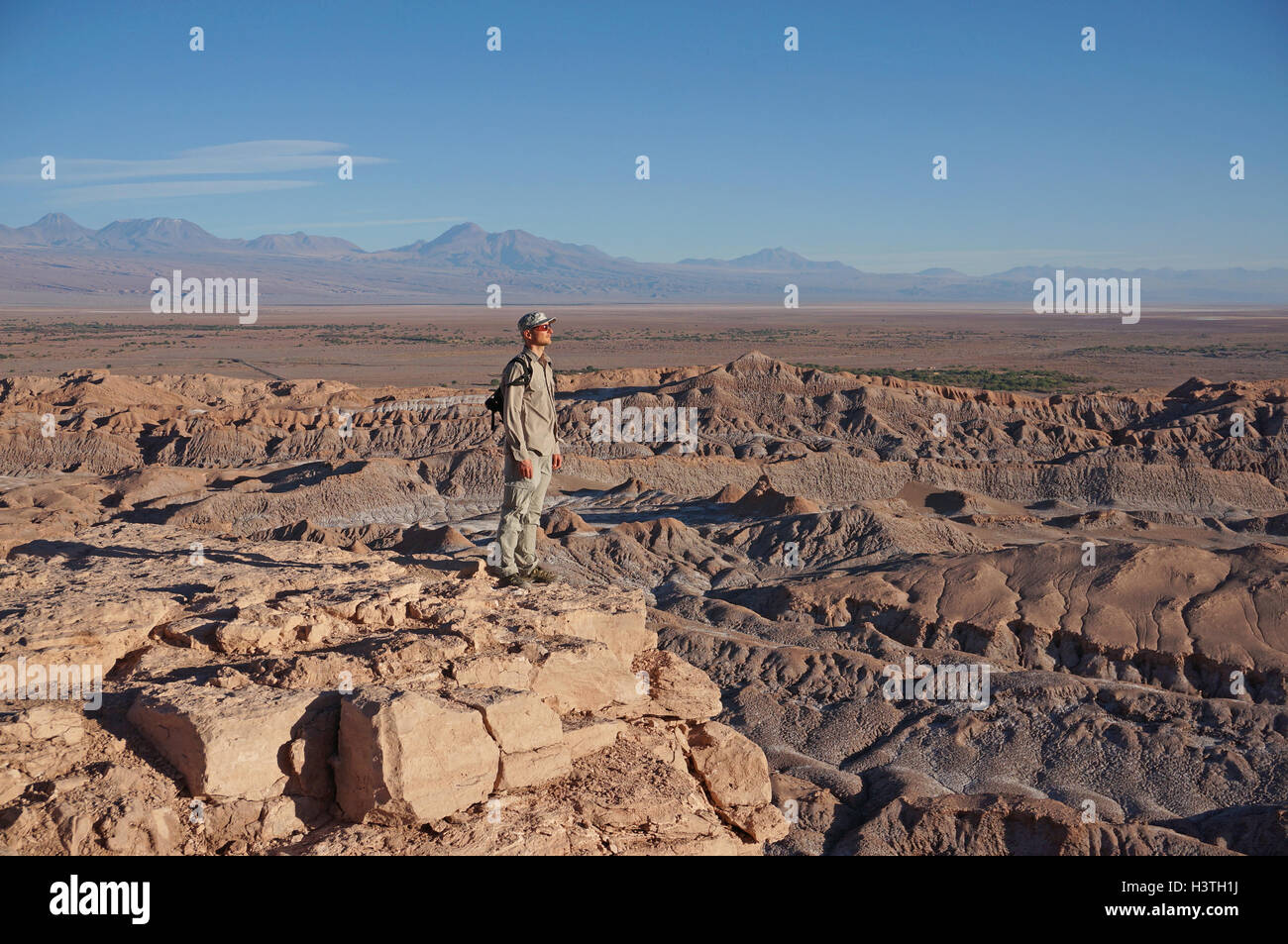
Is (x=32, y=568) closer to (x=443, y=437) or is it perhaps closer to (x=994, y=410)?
(x=443, y=437)

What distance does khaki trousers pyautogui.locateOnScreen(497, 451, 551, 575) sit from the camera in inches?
270

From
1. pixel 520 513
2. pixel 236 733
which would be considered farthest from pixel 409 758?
pixel 520 513

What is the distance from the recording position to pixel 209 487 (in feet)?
91.0

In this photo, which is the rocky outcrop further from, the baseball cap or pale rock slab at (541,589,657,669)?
the baseball cap

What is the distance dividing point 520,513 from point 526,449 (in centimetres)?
46

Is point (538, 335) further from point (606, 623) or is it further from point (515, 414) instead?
point (606, 623)

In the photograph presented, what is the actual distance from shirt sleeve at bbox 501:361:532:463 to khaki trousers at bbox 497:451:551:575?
3.4 inches

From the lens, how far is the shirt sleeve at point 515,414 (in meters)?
6.62

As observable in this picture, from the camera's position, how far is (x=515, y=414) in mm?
6703

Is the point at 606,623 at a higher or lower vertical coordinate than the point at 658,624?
higher

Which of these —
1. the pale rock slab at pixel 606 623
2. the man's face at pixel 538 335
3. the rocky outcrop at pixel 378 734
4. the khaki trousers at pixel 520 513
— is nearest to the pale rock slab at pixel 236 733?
the rocky outcrop at pixel 378 734

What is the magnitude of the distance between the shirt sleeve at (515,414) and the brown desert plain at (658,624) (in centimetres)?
96

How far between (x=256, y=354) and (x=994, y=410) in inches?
2473
